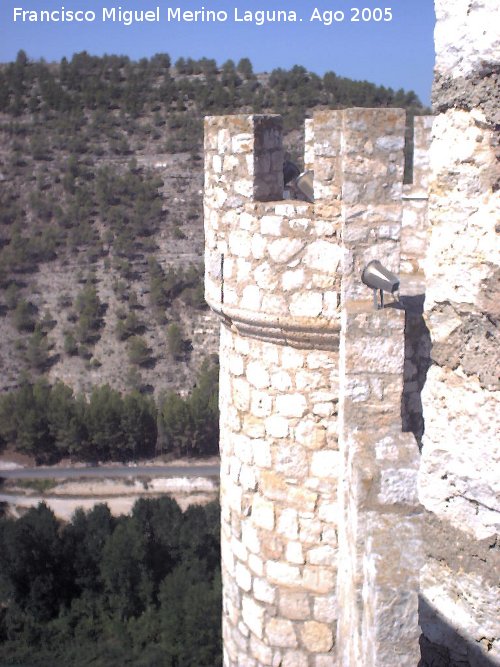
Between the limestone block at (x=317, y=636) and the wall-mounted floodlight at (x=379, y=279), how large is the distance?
67.9 inches

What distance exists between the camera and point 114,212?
34.7 metres

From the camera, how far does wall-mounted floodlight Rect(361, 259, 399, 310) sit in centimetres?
348

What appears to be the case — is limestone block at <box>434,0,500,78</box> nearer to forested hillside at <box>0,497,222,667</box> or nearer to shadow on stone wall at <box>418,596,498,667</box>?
shadow on stone wall at <box>418,596,498,667</box>

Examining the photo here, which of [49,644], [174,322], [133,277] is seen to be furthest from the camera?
[133,277]

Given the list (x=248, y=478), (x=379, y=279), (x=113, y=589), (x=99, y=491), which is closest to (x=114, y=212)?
(x=99, y=491)

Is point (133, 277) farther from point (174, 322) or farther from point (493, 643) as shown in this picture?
point (493, 643)

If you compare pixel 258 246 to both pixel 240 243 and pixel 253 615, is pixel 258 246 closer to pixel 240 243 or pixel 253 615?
pixel 240 243

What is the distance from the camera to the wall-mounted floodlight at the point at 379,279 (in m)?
3.48

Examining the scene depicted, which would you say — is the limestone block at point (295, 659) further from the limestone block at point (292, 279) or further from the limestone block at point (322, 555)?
the limestone block at point (292, 279)

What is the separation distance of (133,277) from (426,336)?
28.9m

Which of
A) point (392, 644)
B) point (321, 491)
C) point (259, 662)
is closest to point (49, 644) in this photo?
point (259, 662)

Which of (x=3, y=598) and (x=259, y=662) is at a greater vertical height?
(x=259, y=662)

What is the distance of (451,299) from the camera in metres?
1.74

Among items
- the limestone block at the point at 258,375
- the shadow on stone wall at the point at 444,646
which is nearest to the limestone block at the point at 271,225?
the limestone block at the point at 258,375
